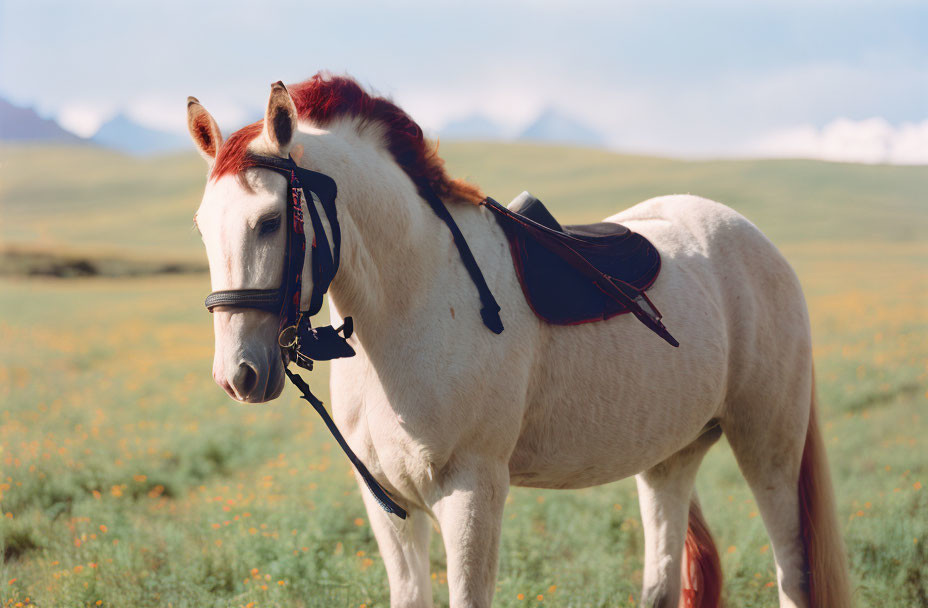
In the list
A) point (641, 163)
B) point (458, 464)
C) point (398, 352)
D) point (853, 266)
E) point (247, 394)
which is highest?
point (641, 163)

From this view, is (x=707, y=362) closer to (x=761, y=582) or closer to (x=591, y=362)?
(x=591, y=362)

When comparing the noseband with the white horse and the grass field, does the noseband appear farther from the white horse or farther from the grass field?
the grass field

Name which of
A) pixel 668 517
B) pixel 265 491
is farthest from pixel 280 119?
pixel 265 491

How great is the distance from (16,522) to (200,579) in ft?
6.57

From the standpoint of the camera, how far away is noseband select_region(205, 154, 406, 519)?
228cm

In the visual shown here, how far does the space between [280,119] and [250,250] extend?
45 cm

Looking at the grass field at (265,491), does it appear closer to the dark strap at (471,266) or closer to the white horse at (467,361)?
the white horse at (467,361)

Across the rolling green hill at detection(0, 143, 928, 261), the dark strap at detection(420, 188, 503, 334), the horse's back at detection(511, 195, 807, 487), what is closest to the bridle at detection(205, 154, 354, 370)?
the dark strap at detection(420, 188, 503, 334)

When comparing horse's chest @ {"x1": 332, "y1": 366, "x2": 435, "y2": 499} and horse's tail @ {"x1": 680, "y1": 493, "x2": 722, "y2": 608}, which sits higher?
horse's chest @ {"x1": 332, "y1": 366, "x2": 435, "y2": 499}

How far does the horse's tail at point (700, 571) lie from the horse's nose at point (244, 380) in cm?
289

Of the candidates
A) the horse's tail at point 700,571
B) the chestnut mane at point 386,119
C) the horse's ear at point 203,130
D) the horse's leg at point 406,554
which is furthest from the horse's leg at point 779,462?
the horse's ear at point 203,130

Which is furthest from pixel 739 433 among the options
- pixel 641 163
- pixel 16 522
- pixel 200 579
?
pixel 641 163

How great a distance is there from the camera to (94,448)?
8258mm

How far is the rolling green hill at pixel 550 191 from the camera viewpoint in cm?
4306
